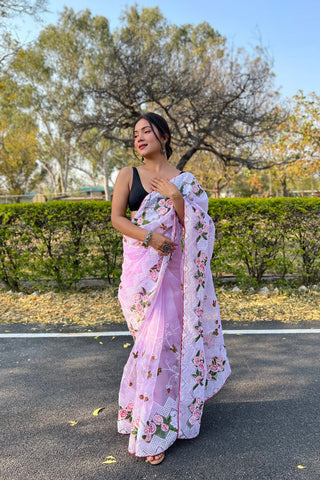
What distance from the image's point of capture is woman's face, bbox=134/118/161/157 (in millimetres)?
2525

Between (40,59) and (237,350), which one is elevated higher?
(40,59)

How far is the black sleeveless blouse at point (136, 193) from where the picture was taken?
8.22 ft

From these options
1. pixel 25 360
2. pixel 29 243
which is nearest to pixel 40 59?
pixel 29 243

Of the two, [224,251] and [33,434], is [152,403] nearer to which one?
[33,434]

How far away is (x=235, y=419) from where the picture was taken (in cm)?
271

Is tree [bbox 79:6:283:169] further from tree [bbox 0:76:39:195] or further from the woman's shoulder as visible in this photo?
tree [bbox 0:76:39:195]

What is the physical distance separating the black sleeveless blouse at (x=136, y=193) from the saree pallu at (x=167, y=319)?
0.21 ft

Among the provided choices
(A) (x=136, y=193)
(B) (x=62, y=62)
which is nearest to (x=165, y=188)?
(A) (x=136, y=193)

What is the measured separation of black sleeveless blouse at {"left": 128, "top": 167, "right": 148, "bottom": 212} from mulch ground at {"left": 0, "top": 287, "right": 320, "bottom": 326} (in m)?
2.71

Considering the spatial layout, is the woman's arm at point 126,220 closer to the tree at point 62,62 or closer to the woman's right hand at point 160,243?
the woman's right hand at point 160,243

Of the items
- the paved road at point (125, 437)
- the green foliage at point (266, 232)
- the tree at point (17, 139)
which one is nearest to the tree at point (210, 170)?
the tree at point (17, 139)

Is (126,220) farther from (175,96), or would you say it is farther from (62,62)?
(62,62)

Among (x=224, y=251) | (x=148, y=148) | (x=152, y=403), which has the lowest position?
(x=152, y=403)

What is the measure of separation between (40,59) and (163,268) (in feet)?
113
